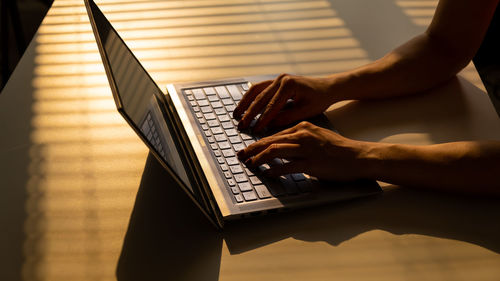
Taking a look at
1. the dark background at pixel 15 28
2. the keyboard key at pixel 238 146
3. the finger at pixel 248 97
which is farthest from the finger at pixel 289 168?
the dark background at pixel 15 28

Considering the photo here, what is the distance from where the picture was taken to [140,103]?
87 centimetres

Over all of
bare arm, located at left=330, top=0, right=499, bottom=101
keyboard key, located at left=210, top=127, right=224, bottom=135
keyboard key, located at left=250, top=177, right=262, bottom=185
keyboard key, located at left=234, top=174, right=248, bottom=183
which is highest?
bare arm, located at left=330, top=0, right=499, bottom=101

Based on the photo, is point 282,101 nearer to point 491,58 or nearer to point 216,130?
point 216,130

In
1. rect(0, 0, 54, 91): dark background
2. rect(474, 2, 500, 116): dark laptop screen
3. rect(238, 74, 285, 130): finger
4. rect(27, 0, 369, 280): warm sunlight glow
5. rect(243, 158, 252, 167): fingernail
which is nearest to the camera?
rect(27, 0, 369, 280): warm sunlight glow

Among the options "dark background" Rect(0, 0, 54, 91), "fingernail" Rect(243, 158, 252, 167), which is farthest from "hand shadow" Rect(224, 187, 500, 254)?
"dark background" Rect(0, 0, 54, 91)

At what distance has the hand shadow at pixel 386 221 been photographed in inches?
34.4

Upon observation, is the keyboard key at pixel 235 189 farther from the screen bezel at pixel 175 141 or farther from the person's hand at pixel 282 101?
the person's hand at pixel 282 101

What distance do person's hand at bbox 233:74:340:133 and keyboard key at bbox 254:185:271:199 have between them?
0.18m

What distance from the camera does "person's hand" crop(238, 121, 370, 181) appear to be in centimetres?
94

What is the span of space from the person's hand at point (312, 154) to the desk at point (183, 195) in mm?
61

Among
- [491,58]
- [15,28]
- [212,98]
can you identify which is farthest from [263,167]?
[15,28]

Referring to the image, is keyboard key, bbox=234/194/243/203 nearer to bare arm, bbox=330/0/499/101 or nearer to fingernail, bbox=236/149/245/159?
fingernail, bbox=236/149/245/159

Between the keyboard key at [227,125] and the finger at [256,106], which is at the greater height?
the finger at [256,106]

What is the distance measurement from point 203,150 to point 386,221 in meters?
0.34
